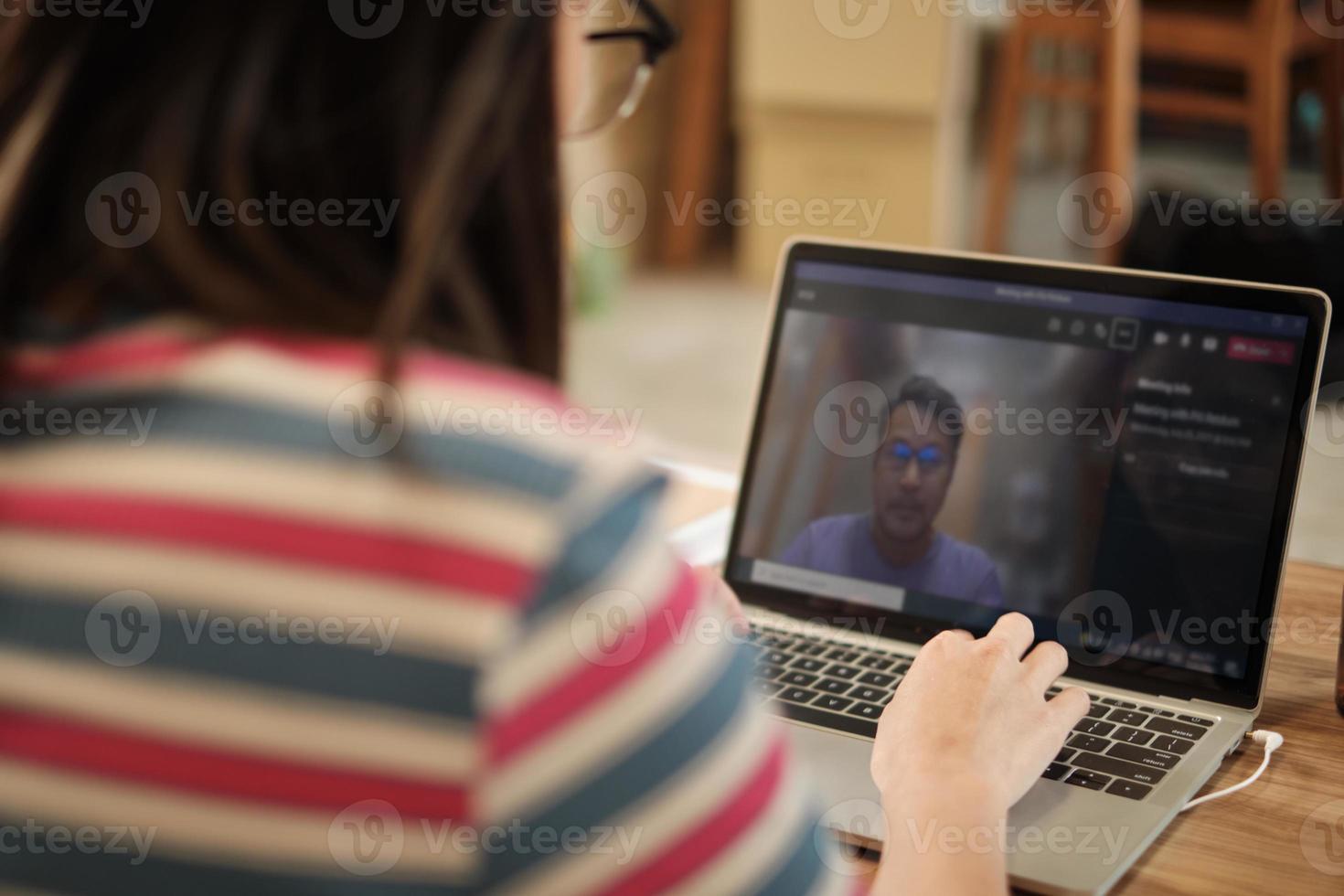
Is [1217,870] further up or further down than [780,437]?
further down

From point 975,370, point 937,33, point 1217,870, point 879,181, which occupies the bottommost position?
point 1217,870

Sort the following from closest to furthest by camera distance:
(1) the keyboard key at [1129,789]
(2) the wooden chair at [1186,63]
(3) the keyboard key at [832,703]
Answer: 1. (1) the keyboard key at [1129,789]
2. (3) the keyboard key at [832,703]
3. (2) the wooden chair at [1186,63]

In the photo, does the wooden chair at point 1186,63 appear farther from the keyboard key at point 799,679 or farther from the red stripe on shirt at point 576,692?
the red stripe on shirt at point 576,692

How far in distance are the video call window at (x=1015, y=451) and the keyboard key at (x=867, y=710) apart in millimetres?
110

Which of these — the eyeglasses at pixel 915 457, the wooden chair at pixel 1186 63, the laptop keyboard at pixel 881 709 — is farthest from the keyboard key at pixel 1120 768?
the wooden chair at pixel 1186 63

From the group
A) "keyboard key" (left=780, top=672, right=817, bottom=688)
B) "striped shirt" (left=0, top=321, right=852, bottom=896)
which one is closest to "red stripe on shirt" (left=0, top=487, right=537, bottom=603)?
"striped shirt" (left=0, top=321, right=852, bottom=896)

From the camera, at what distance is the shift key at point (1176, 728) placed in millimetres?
778

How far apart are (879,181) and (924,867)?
3.48m

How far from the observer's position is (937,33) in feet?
12.1

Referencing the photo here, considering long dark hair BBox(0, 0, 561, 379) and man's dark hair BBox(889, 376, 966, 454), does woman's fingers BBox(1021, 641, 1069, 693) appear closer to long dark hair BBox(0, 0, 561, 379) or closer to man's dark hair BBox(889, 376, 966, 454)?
man's dark hair BBox(889, 376, 966, 454)

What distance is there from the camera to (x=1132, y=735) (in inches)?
30.6

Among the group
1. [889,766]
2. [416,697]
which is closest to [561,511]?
[416,697]

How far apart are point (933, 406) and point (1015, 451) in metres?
0.06

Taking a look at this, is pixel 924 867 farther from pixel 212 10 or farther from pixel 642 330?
pixel 642 330
